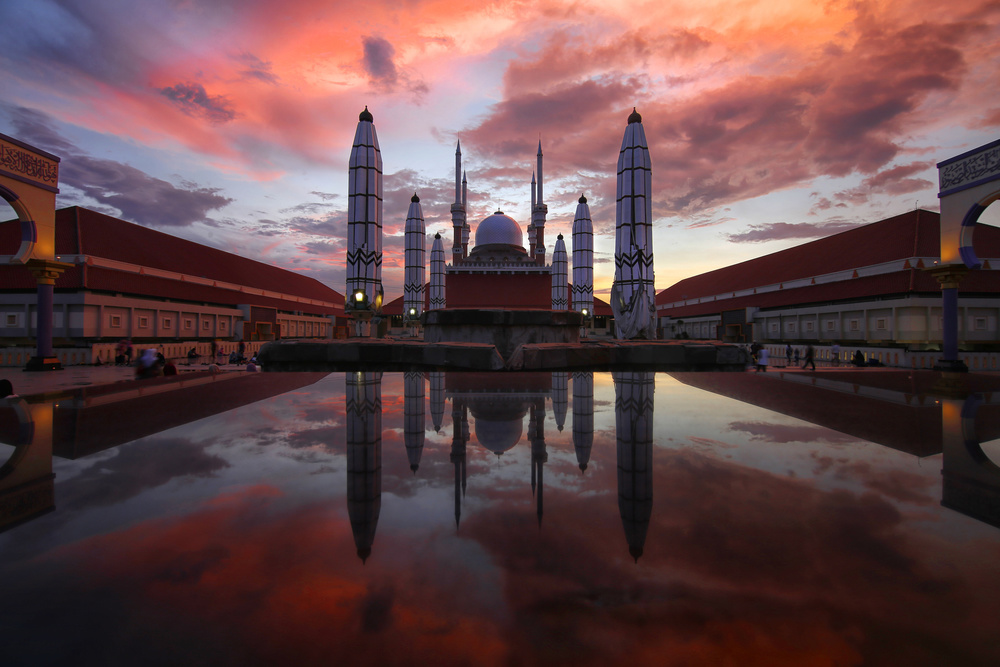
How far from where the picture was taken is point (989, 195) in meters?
11.0

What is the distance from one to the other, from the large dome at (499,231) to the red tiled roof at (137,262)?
794 inches

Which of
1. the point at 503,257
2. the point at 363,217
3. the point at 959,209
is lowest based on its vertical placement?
the point at 959,209

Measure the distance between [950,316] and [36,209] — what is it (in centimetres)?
2678

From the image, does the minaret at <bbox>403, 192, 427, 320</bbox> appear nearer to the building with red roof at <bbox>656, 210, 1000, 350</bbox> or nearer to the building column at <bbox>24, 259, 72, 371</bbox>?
the building column at <bbox>24, 259, 72, 371</bbox>

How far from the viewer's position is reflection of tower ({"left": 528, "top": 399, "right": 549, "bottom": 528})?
2400mm

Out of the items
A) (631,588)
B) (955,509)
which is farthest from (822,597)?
(955,509)

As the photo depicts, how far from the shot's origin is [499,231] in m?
43.8

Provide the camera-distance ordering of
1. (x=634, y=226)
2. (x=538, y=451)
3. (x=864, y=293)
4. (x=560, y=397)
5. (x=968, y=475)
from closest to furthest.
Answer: (x=968, y=475) < (x=538, y=451) < (x=560, y=397) < (x=634, y=226) < (x=864, y=293)

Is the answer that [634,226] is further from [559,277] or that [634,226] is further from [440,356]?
[559,277]

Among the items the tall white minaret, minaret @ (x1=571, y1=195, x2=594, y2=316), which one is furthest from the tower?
minaret @ (x1=571, y1=195, x2=594, y2=316)

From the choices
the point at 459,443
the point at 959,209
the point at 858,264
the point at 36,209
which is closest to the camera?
the point at 459,443

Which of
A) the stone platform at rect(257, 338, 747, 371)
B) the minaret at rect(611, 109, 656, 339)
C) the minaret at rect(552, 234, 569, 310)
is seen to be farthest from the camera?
the minaret at rect(552, 234, 569, 310)

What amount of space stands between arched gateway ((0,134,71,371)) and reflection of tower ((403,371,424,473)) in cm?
1349

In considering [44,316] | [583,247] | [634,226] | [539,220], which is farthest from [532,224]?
[44,316]
